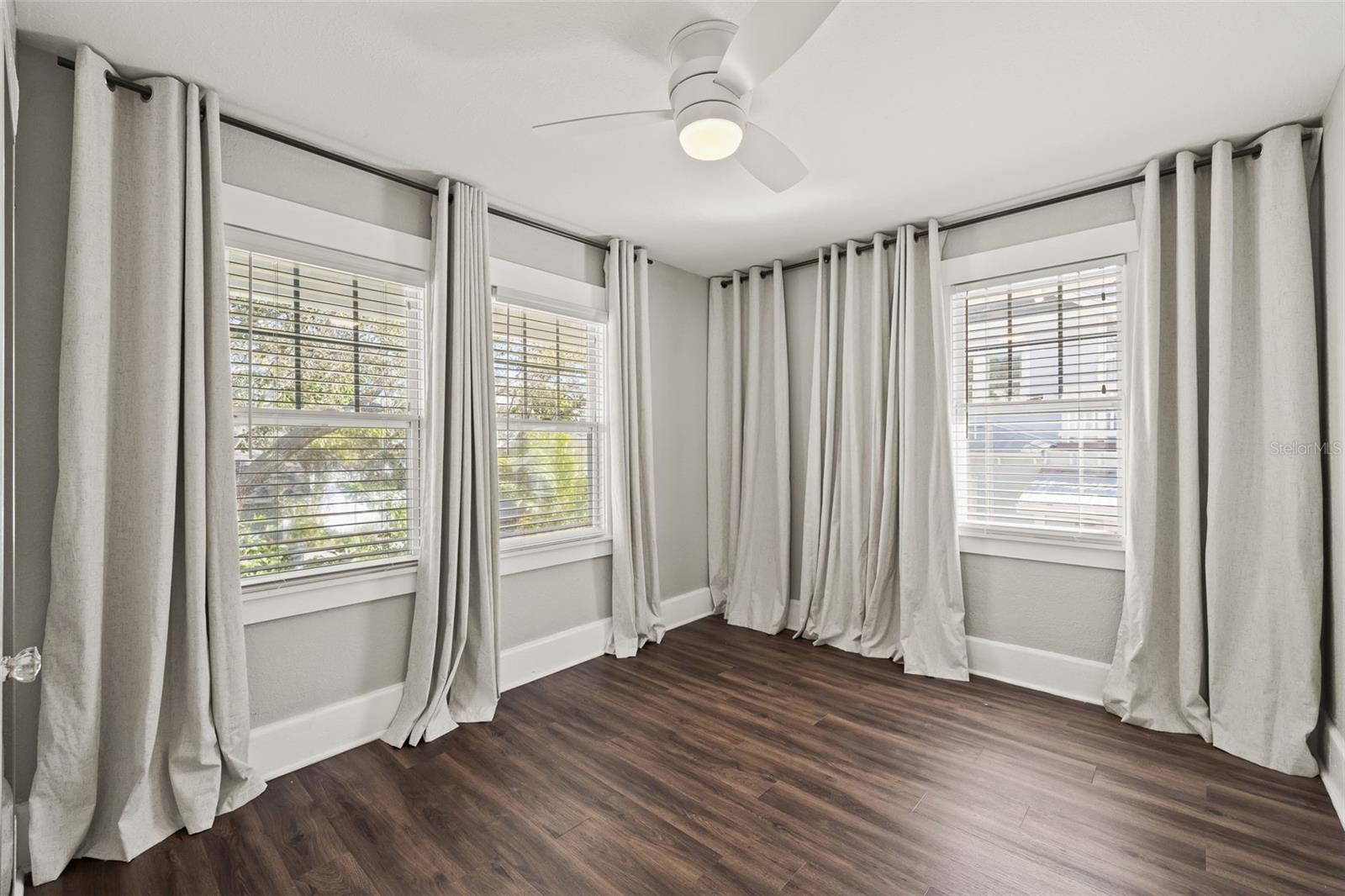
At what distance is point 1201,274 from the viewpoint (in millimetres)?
2875

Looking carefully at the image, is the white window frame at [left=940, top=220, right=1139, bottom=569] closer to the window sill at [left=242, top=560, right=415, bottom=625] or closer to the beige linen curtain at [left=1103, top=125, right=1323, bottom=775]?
the beige linen curtain at [left=1103, top=125, right=1323, bottom=775]

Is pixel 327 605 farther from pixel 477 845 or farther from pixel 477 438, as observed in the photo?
pixel 477 845

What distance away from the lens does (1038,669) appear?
3.35 m

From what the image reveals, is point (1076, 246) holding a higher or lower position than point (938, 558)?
higher

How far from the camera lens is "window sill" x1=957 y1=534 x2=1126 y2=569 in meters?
3.15

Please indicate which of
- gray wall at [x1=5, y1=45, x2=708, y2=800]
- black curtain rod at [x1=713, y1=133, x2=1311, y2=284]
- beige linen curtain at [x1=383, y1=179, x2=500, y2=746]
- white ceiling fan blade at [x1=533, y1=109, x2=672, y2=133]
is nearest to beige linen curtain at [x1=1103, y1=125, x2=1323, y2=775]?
black curtain rod at [x1=713, y1=133, x2=1311, y2=284]

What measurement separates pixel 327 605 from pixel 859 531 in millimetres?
2878

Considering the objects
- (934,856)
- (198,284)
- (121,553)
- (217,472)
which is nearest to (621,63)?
(198,284)

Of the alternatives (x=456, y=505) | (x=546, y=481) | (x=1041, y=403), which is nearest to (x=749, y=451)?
(x=546, y=481)

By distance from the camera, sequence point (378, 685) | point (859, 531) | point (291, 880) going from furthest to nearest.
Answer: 1. point (859, 531)
2. point (378, 685)
3. point (291, 880)

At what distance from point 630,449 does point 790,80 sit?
2.23m

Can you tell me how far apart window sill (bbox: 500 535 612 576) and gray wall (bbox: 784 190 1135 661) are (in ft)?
6.90

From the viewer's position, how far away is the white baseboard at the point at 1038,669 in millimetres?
3182

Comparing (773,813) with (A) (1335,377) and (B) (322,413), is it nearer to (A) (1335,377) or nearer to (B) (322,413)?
(B) (322,413)
